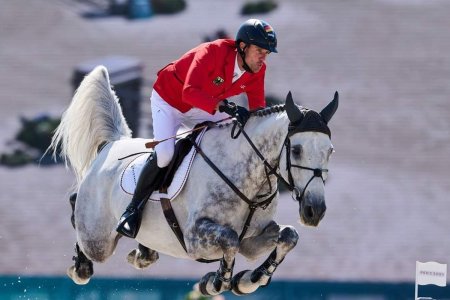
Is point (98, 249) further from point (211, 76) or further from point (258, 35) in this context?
point (258, 35)

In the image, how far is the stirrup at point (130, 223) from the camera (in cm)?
802

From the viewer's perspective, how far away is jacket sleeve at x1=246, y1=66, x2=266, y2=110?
308 inches

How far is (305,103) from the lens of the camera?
1900cm

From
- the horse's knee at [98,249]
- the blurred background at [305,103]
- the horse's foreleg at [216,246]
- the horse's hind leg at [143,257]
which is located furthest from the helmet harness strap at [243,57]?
the blurred background at [305,103]

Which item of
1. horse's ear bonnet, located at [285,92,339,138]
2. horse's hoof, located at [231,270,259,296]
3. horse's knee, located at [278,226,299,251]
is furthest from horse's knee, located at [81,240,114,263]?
horse's ear bonnet, located at [285,92,339,138]

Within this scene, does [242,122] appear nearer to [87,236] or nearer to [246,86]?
[246,86]

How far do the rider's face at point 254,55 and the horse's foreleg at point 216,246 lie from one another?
1077mm

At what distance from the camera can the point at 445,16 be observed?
19797 mm

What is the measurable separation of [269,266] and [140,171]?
4.14 ft

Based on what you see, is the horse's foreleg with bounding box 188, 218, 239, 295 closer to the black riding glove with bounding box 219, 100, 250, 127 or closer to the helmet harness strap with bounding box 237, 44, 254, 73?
the black riding glove with bounding box 219, 100, 250, 127

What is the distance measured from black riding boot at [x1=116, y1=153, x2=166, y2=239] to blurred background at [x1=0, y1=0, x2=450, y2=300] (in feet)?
29.0

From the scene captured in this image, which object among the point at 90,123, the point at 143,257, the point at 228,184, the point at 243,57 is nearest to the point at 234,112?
the point at 243,57

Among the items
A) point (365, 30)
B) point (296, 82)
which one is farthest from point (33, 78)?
point (365, 30)

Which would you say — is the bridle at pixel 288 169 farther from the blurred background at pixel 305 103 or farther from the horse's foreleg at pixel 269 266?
the blurred background at pixel 305 103
